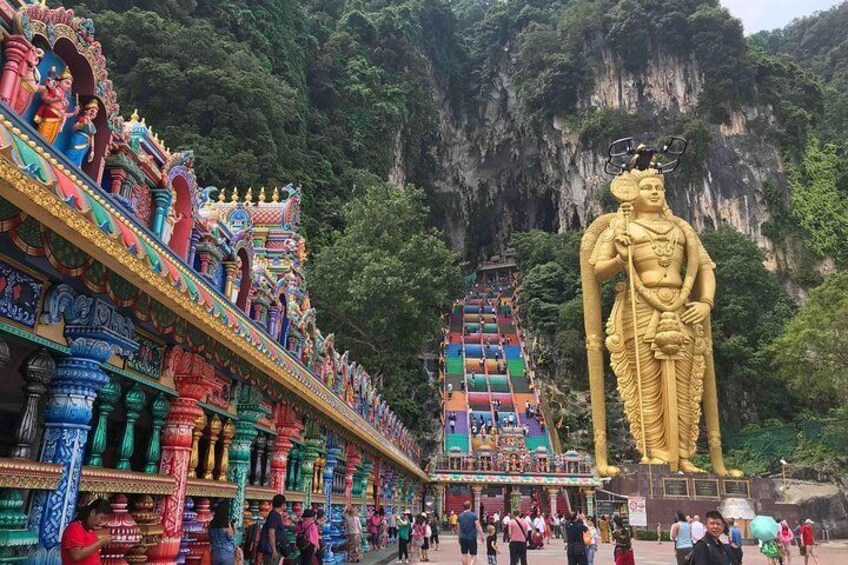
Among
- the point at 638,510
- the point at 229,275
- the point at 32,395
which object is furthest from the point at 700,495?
the point at 32,395

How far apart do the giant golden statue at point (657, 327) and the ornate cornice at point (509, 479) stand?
6032 mm

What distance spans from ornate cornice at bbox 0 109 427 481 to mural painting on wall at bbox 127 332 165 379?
451 millimetres

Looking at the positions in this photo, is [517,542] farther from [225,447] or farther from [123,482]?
[123,482]

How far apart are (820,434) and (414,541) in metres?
17.2

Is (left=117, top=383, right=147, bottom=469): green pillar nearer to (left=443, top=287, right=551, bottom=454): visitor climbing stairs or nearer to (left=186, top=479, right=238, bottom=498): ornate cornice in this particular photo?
(left=186, top=479, right=238, bottom=498): ornate cornice

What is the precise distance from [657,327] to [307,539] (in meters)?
12.2

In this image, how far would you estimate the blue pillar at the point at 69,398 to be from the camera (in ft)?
9.93

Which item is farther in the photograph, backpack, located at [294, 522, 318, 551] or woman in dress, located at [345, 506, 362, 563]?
woman in dress, located at [345, 506, 362, 563]

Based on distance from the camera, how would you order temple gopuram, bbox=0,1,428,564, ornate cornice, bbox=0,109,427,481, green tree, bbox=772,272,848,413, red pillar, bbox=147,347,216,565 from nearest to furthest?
ornate cornice, bbox=0,109,427,481 < temple gopuram, bbox=0,1,428,564 < red pillar, bbox=147,347,216,565 < green tree, bbox=772,272,848,413

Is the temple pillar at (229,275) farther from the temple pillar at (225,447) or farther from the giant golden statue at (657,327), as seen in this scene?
the giant golden statue at (657,327)

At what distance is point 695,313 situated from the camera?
1578 cm

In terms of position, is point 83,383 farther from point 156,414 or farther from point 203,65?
point 203,65

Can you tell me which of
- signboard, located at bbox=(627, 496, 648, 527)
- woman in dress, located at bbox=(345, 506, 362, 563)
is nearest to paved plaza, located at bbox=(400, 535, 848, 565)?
signboard, located at bbox=(627, 496, 648, 527)

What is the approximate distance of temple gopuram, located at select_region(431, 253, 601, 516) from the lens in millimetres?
21969
